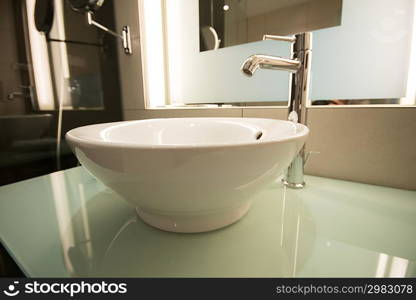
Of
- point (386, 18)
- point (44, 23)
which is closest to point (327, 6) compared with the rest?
point (386, 18)

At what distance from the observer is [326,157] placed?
56 centimetres

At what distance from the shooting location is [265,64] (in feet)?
1.33

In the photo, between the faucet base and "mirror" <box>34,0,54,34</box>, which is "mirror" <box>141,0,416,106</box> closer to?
the faucet base

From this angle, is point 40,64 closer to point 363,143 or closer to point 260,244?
point 260,244

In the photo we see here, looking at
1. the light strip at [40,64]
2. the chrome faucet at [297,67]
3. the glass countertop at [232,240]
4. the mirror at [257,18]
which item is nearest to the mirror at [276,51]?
the mirror at [257,18]

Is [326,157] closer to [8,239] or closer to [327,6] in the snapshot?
[327,6]

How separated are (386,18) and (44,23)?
112cm

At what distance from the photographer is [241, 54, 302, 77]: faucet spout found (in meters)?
0.39

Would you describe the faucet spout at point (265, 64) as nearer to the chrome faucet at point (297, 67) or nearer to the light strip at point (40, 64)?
the chrome faucet at point (297, 67)

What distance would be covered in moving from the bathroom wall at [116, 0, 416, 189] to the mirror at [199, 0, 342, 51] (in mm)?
236

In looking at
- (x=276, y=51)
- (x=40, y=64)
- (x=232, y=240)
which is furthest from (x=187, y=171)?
(x=40, y=64)

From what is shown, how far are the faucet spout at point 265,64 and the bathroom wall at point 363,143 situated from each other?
6.7 inches

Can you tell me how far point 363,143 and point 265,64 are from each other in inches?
12.4

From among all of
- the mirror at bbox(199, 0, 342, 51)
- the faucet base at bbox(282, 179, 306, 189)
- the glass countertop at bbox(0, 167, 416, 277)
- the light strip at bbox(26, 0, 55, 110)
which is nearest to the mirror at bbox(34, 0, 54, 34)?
the light strip at bbox(26, 0, 55, 110)
